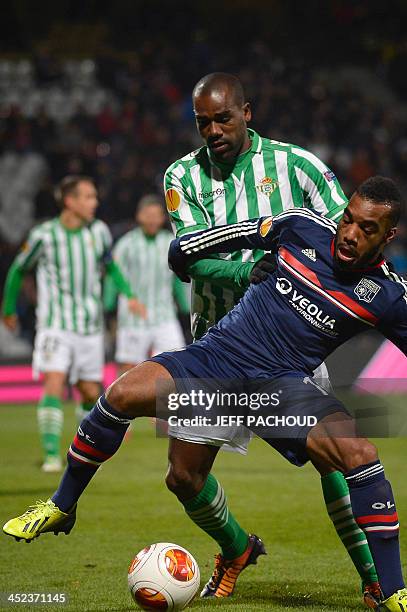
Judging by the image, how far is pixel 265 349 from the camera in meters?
4.24

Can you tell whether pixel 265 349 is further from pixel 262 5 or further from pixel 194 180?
pixel 262 5

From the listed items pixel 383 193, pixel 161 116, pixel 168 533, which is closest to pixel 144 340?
pixel 168 533

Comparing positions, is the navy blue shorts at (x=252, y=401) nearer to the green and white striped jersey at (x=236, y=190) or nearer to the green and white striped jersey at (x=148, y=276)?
the green and white striped jersey at (x=236, y=190)

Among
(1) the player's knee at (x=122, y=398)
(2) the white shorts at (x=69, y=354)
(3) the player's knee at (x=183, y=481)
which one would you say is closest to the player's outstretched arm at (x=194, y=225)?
(1) the player's knee at (x=122, y=398)

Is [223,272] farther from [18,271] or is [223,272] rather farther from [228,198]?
[18,271]

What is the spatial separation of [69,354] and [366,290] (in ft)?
17.3

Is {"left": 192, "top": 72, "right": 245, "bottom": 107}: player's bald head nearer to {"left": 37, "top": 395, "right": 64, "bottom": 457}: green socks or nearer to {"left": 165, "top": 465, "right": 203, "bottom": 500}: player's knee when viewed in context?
{"left": 165, "top": 465, "right": 203, "bottom": 500}: player's knee

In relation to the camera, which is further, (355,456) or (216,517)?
(216,517)

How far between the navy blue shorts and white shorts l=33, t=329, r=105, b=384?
4646 mm

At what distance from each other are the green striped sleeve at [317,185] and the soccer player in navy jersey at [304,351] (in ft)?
1.56

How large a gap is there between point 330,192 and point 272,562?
6.45 feet

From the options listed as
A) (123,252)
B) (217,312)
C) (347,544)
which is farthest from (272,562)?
(123,252)

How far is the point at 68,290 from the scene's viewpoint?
359 inches

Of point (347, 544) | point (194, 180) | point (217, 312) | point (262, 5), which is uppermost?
point (262, 5)
